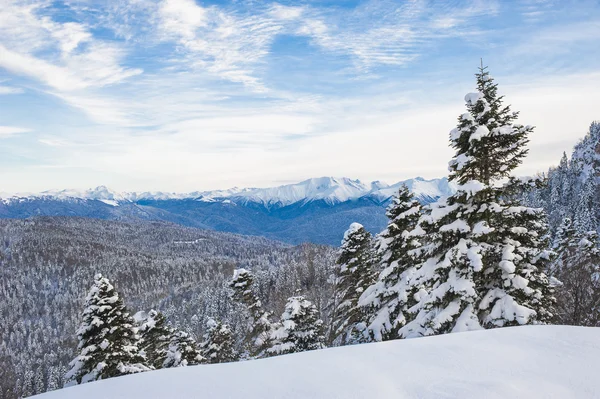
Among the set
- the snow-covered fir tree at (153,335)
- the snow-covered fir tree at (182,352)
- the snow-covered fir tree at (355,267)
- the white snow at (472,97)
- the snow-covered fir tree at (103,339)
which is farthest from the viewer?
the snow-covered fir tree at (153,335)

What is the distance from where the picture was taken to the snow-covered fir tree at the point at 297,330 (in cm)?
1919

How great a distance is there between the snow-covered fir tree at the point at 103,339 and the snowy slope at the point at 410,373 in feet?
41.3

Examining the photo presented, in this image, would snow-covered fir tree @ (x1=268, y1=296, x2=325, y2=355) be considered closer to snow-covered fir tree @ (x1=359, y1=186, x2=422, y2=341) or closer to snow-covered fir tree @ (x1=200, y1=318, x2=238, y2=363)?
snow-covered fir tree @ (x1=359, y1=186, x2=422, y2=341)

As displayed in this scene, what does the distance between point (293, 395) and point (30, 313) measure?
826 ft

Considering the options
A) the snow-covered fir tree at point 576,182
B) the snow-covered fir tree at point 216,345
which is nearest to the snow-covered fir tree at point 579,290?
the snow-covered fir tree at point 216,345

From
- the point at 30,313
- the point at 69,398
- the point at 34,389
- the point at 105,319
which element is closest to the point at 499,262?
the point at 69,398

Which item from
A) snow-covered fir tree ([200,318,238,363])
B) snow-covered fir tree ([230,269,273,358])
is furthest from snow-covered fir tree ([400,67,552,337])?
snow-covered fir tree ([200,318,238,363])

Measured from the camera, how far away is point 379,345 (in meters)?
6.16

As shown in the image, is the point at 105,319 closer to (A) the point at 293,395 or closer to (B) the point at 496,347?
(A) the point at 293,395

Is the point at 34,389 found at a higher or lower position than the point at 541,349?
lower

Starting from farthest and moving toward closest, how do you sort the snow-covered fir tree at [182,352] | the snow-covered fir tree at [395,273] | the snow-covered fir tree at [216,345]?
the snow-covered fir tree at [216,345]
the snow-covered fir tree at [182,352]
the snow-covered fir tree at [395,273]

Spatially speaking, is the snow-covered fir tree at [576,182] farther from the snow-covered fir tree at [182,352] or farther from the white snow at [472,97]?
the snow-covered fir tree at [182,352]

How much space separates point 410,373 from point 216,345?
25.6 m

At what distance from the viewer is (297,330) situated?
19.7 meters
